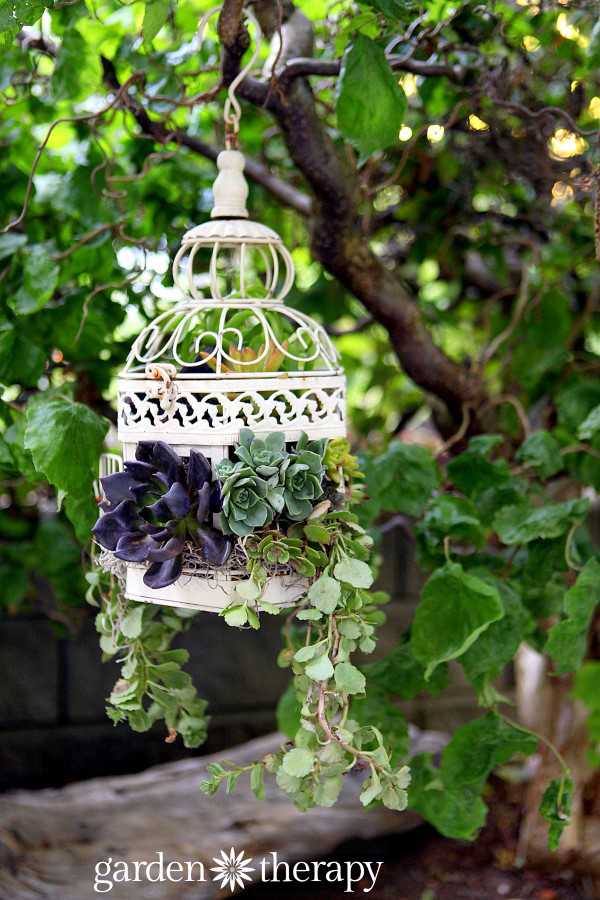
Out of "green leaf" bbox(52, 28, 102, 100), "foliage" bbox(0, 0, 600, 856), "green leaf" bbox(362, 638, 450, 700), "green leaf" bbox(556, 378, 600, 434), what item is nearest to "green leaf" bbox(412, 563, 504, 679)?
"foliage" bbox(0, 0, 600, 856)

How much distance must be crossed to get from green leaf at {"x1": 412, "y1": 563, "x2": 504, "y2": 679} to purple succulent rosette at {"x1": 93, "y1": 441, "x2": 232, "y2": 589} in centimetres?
27

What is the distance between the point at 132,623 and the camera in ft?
2.71

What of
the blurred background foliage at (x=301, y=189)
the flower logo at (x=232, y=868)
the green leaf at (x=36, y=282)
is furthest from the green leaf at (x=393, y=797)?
the green leaf at (x=36, y=282)

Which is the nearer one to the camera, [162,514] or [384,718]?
[162,514]

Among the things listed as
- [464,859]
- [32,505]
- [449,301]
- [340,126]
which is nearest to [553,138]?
[340,126]

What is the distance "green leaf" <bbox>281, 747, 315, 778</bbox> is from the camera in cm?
67

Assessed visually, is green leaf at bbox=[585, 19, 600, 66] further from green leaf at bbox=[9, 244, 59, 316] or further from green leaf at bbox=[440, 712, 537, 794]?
green leaf at bbox=[440, 712, 537, 794]

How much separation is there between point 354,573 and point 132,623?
0.26 m

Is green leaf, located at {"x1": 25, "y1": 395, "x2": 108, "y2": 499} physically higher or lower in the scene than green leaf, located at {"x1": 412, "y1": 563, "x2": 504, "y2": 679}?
higher

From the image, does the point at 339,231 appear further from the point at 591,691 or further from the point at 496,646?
the point at 591,691

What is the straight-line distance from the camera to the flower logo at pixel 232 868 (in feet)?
3.79

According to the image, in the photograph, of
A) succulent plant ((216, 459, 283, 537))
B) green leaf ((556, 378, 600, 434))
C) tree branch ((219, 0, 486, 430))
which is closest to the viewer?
succulent plant ((216, 459, 283, 537))

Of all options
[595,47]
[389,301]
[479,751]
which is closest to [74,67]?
[389,301]

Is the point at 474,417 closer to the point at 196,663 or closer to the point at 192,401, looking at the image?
the point at 192,401
